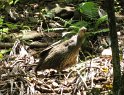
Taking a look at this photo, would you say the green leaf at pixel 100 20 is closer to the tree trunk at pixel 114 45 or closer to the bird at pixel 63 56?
the bird at pixel 63 56

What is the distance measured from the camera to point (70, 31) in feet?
23.1

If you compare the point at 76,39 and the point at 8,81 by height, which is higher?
the point at 76,39

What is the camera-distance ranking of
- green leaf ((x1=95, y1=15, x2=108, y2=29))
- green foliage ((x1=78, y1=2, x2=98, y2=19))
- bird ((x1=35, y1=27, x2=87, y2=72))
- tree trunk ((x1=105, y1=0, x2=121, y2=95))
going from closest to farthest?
tree trunk ((x1=105, y1=0, x2=121, y2=95)) < bird ((x1=35, y1=27, x2=87, y2=72)) < green leaf ((x1=95, y1=15, x2=108, y2=29)) < green foliage ((x1=78, y1=2, x2=98, y2=19))

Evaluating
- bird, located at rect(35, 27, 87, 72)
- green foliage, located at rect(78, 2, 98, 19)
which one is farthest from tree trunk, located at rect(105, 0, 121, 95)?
green foliage, located at rect(78, 2, 98, 19)

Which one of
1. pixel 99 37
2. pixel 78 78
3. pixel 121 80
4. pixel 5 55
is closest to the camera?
pixel 121 80

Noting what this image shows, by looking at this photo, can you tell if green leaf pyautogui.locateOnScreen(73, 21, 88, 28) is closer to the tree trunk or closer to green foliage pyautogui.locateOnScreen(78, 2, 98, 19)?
green foliage pyautogui.locateOnScreen(78, 2, 98, 19)

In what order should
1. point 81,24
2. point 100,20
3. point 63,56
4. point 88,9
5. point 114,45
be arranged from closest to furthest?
point 114,45, point 63,56, point 100,20, point 81,24, point 88,9

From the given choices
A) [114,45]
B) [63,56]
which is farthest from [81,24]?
[114,45]

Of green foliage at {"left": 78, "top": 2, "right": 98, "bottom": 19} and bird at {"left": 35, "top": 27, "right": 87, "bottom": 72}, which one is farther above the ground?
green foliage at {"left": 78, "top": 2, "right": 98, "bottom": 19}

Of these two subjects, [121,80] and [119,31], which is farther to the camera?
[119,31]

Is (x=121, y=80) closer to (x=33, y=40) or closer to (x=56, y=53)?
(x=56, y=53)

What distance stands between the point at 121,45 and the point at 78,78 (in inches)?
66.9

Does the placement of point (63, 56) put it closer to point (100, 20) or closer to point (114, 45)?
point (114, 45)

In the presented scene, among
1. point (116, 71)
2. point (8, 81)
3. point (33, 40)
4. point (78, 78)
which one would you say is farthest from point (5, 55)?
point (116, 71)
